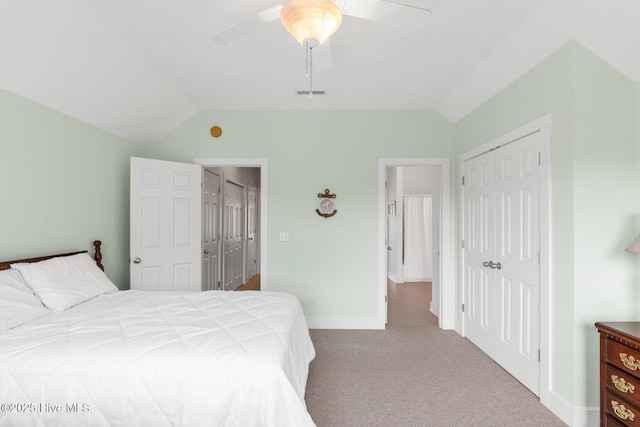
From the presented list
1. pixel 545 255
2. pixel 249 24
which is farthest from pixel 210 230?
pixel 545 255

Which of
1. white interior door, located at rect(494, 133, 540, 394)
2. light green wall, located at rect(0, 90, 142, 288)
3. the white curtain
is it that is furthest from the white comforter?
the white curtain

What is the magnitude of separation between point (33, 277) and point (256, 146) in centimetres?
240

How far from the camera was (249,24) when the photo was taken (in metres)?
1.48

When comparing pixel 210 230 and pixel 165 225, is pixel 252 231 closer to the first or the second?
pixel 210 230

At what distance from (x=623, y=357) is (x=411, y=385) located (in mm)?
1335

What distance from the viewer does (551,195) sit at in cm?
216

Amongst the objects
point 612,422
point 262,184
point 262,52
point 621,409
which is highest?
point 262,52

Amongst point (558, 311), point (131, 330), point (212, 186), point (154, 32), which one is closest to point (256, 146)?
point (212, 186)

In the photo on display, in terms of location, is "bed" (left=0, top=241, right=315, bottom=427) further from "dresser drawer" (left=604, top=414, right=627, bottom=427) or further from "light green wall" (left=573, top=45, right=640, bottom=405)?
"light green wall" (left=573, top=45, right=640, bottom=405)

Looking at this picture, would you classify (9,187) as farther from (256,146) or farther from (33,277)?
(256,146)

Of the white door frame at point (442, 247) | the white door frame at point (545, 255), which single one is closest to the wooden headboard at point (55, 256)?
the white door frame at point (442, 247)

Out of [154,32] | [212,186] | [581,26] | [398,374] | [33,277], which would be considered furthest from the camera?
[212,186]

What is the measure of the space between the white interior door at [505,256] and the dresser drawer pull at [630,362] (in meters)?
0.65

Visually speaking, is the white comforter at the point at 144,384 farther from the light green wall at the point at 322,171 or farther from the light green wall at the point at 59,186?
the light green wall at the point at 322,171
